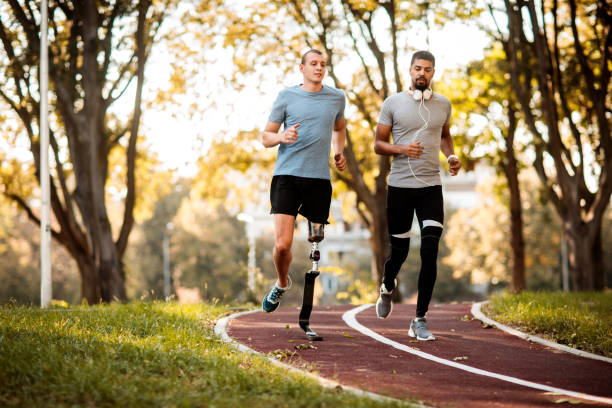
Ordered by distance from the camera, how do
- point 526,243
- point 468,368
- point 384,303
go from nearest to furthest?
point 468,368, point 384,303, point 526,243

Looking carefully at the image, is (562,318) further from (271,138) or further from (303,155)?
(271,138)

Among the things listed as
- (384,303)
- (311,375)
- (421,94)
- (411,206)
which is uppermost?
(421,94)

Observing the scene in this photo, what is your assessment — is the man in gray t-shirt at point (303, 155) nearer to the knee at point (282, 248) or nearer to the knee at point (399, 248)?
the knee at point (282, 248)

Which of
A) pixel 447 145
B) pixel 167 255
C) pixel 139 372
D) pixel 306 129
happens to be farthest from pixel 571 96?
pixel 167 255

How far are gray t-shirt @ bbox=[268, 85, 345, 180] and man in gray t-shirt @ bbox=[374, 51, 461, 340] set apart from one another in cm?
74

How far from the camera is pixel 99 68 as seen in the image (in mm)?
16219

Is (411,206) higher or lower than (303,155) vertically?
lower

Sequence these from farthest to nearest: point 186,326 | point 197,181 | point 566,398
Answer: point 197,181
point 186,326
point 566,398

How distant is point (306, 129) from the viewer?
257 inches

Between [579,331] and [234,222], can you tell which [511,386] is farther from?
[234,222]

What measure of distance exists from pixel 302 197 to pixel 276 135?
623 mm

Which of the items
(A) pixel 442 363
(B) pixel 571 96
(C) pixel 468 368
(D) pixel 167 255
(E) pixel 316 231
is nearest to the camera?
(C) pixel 468 368

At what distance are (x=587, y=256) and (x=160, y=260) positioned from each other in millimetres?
45719

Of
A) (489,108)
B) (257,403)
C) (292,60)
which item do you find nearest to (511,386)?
(257,403)
